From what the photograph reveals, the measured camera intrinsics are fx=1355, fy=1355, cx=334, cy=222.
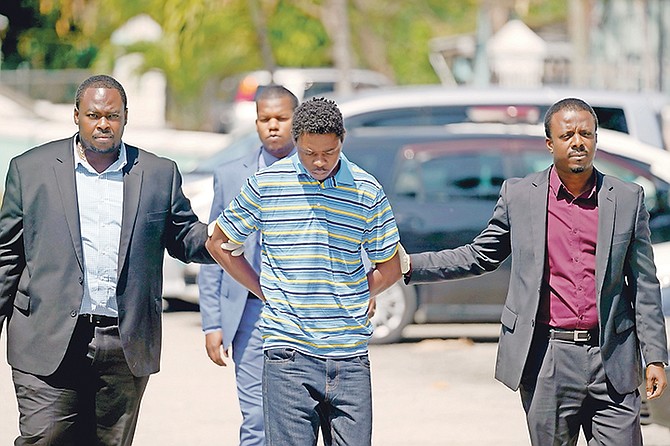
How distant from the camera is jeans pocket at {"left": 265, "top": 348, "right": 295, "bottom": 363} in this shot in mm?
5023

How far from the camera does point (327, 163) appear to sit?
16.5 ft

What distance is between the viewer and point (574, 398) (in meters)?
5.28

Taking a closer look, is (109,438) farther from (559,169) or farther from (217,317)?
(559,169)

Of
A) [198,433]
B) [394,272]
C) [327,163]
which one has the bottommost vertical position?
[198,433]

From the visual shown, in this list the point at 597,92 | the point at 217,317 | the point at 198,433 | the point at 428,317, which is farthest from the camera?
the point at 597,92

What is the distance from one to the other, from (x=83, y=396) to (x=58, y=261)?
571 mm

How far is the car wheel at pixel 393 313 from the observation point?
11.9 m

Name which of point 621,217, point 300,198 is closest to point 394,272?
point 300,198

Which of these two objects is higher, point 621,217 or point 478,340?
point 621,217

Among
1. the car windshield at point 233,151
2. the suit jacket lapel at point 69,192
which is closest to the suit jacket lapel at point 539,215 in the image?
the suit jacket lapel at point 69,192

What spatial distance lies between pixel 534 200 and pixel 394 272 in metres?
0.64

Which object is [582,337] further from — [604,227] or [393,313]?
[393,313]

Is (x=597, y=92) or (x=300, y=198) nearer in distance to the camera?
(x=300, y=198)

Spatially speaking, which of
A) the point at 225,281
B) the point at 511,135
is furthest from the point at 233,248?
the point at 511,135
